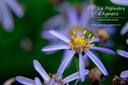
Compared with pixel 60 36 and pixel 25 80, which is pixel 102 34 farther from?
pixel 25 80

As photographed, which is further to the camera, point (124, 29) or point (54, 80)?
point (124, 29)

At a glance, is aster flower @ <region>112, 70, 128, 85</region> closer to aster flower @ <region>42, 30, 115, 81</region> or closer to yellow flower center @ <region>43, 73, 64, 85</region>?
aster flower @ <region>42, 30, 115, 81</region>

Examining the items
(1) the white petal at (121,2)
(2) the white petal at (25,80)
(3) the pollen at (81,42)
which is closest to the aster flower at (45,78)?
(2) the white petal at (25,80)

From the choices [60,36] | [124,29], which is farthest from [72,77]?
[124,29]

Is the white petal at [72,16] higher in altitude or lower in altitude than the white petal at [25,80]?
higher

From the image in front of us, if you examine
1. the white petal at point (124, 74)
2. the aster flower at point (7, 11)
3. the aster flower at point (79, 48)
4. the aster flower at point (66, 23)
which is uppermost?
the aster flower at point (7, 11)

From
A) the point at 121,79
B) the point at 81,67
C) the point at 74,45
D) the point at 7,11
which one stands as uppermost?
the point at 7,11

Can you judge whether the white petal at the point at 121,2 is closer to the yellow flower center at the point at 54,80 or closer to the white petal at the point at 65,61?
the white petal at the point at 65,61
